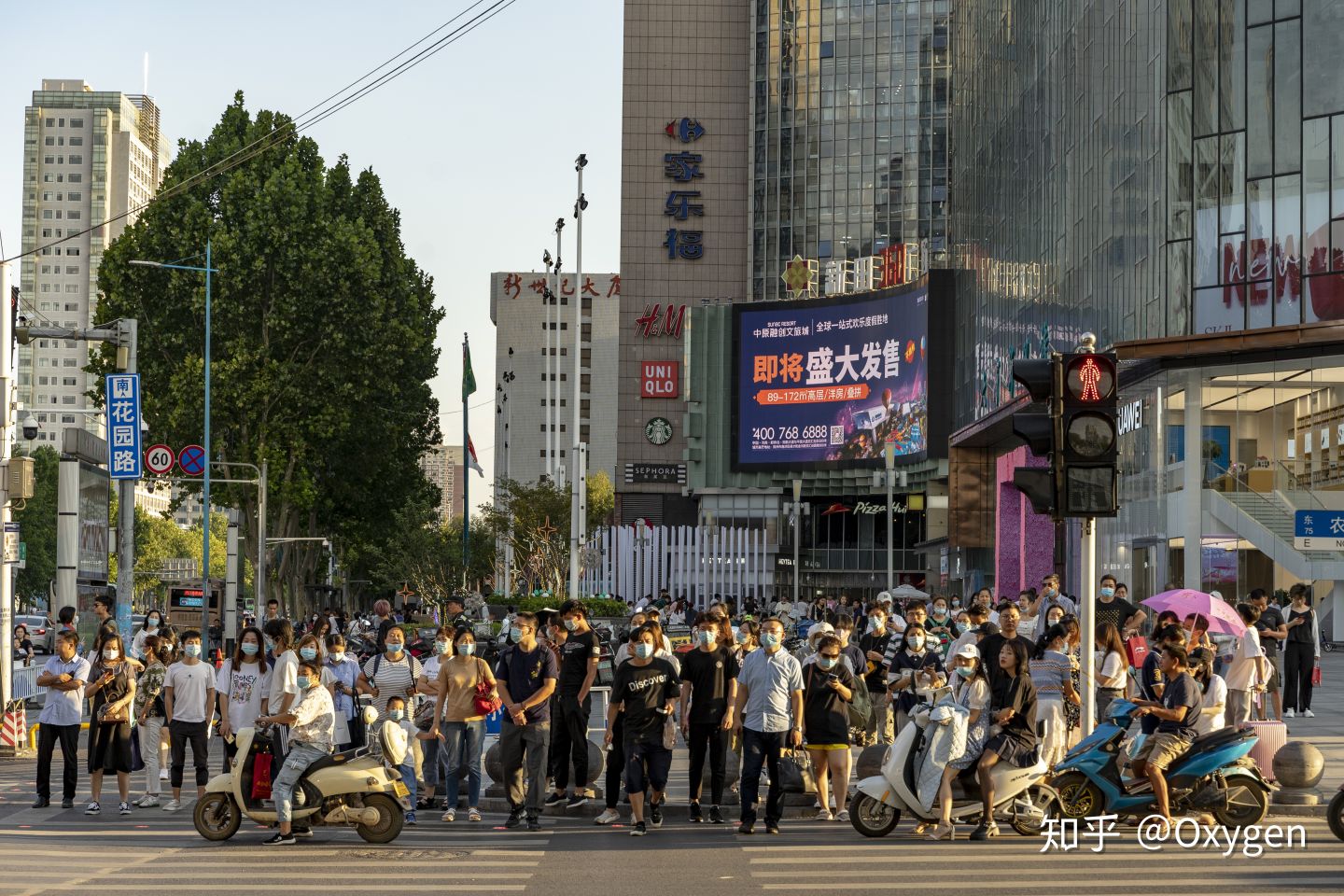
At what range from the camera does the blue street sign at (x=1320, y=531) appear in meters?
25.9

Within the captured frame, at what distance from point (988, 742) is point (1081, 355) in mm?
3144

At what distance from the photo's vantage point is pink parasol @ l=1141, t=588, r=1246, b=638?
66.6ft

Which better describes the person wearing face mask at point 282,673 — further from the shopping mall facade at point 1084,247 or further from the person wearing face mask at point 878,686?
the shopping mall facade at point 1084,247

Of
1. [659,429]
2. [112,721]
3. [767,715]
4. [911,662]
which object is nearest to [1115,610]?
[911,662]

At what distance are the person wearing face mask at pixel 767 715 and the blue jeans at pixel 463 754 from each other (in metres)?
2.49

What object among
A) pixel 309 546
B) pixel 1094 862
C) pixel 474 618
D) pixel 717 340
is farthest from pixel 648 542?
pixel 1094 862

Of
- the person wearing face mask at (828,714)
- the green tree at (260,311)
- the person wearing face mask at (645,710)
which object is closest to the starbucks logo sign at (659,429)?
the green tree at (260,311)

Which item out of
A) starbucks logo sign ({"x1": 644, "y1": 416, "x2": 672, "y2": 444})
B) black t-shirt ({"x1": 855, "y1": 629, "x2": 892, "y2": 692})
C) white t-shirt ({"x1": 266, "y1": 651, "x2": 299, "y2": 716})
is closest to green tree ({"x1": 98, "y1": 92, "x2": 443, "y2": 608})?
black t-shirt ({"x1": 855, "y1": 629, "x2": 892, "y2": 692})

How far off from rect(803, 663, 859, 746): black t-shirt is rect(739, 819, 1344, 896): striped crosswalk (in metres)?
1.19

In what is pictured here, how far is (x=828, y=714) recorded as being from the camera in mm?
15219

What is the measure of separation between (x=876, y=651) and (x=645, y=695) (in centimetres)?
799

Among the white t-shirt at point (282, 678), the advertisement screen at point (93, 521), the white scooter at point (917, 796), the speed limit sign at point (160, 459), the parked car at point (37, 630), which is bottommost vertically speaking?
the parked car at point (37, 630)

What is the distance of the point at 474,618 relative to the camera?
3934 cm

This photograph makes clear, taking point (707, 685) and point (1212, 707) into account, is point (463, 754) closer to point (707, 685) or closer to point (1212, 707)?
point (707, 685)
